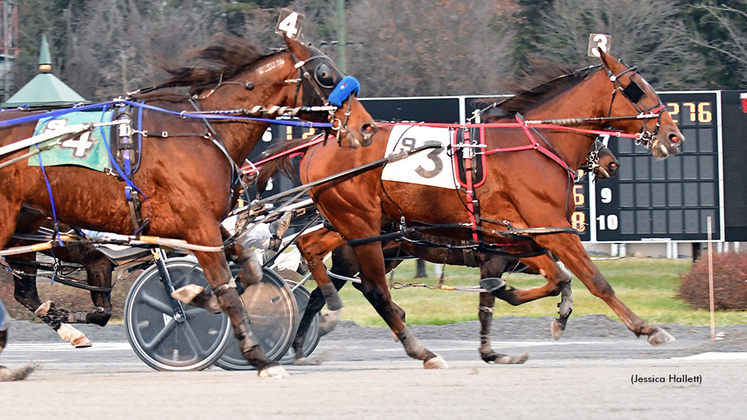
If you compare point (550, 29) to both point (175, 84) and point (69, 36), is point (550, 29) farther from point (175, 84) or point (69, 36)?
point (175, 84)

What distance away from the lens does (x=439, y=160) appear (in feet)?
26.1

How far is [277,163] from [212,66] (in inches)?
79.4

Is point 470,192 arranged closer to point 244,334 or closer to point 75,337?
point 244,334

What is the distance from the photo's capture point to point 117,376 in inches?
289

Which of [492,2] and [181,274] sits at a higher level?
[492,2]

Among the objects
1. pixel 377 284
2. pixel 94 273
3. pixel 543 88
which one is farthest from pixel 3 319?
pixel 543 88

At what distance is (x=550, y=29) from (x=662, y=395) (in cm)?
2558

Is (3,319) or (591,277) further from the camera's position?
(591,277)

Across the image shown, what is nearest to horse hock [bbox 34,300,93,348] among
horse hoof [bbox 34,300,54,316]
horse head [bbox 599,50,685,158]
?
horse hoof [bbox 34,300,54,316]

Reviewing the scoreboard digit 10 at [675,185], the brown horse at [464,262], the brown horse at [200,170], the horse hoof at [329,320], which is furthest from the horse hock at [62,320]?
the scoreboard digit 10 at [675,185]

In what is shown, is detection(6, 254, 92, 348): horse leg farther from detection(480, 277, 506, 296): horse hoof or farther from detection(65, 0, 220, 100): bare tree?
detection(65, 0, 220, 100): bare tree

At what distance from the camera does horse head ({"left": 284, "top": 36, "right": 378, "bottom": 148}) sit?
23.4ft

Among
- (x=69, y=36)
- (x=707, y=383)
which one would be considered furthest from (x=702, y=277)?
(x=69, y=36)

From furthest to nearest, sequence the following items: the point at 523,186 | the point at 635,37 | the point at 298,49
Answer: the point at 635,37, the point at 523,186, the point at 298,49
